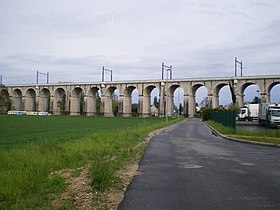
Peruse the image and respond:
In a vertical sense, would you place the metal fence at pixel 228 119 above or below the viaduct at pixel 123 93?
below

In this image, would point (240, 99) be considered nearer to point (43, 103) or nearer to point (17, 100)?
point (43, 103)

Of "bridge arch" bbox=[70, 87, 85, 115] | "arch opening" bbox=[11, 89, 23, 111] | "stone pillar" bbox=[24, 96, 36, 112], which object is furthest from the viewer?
"arch opening" bbox=[11, 89, 23, 111]

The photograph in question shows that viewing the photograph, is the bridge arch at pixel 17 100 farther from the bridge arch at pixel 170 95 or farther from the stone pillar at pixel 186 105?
the stone pillar at pixel 186 105

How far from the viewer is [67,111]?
10475 cm

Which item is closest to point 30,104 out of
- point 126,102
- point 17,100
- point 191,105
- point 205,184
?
point 17,100

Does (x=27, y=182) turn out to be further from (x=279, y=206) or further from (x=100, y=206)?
(x=279, y=206)

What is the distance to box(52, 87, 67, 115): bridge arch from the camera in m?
107

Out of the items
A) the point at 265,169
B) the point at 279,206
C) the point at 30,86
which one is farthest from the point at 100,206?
the point at 30,86

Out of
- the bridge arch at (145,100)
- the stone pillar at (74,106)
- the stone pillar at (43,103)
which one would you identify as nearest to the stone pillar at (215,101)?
the bridge arch at (145,100)

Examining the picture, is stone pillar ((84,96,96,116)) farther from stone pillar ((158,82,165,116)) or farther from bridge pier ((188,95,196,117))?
bridge pier ((188,95,196,117))

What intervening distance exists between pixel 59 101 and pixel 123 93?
27968mm

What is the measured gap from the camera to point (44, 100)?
11138 centimetres

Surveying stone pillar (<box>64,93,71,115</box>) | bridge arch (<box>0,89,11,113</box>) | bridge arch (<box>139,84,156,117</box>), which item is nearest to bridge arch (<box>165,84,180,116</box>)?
bridge arch (<box>139,84,156,117</box>)

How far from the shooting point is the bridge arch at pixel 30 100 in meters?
111
